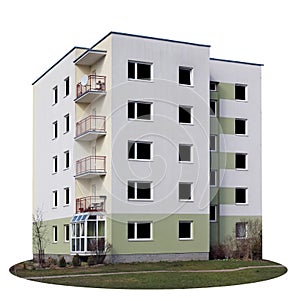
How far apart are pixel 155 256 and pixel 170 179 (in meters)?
3.83

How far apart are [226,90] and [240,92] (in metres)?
1.01

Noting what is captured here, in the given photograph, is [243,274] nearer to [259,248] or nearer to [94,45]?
[259,248]

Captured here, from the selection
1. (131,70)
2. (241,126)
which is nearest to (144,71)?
(131,70)

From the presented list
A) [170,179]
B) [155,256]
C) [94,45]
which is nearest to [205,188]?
[170,179]

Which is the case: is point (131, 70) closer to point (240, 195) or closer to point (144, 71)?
point (144, 71)

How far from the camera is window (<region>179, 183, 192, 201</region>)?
1401 inches

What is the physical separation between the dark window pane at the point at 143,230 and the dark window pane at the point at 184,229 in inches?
69.9

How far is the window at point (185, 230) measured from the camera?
3547 centimetres

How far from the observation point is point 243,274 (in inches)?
1162

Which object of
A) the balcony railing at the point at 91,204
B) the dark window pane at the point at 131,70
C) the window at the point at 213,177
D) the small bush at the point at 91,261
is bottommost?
the small bush at the point at 91,261

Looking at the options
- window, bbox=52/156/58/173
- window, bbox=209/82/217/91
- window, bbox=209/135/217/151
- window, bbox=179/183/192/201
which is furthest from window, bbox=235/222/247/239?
window, bbox=52/156/58/173

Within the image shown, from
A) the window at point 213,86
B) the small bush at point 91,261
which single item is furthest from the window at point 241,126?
the small bush at point 91,261

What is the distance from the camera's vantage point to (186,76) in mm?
36312

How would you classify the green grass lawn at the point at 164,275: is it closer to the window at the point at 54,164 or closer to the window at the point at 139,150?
the window at the point at 139,150
